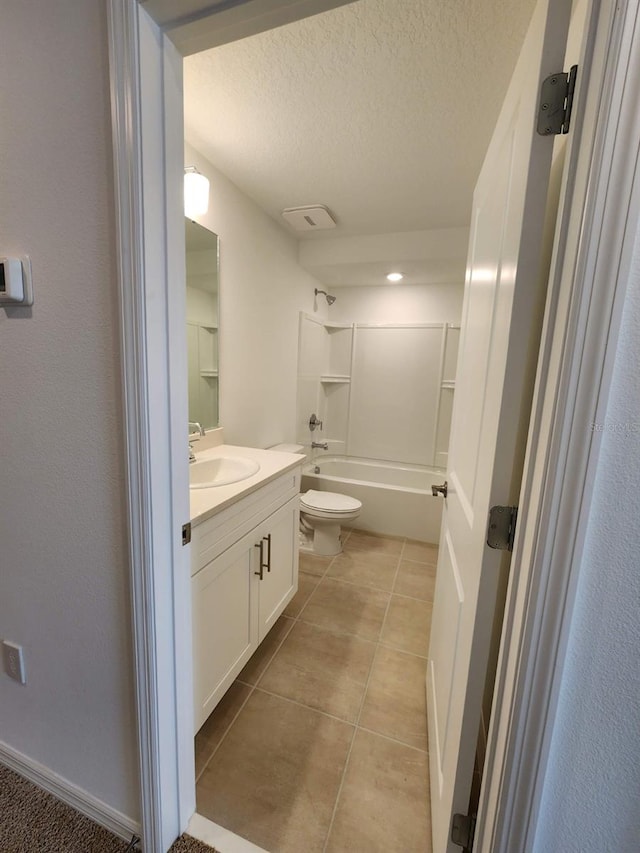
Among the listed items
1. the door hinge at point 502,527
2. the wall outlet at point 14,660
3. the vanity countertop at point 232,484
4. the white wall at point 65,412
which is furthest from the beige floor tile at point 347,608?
the door hinge at point 502,527

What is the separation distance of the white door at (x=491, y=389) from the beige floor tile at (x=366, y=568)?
3.78ft

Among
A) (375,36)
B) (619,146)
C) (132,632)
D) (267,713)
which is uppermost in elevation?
(375,36)

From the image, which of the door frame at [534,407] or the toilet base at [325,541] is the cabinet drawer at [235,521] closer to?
the door frame at [534,407]

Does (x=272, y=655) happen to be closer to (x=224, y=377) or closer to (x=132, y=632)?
(x=132, y=632)

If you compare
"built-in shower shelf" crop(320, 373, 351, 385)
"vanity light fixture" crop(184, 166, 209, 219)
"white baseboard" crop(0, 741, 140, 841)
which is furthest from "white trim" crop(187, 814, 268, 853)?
"built-in shower shelf" crop(320, 373, 351, 385)

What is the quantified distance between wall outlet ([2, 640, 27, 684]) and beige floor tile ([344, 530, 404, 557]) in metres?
2.02

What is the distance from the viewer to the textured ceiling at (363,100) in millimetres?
1079

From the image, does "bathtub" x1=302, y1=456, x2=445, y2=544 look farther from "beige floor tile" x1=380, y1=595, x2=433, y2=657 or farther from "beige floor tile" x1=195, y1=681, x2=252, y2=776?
"beige floor tile" x1=195, y1=681, x2=252, y2=776

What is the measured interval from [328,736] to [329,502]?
1445mm

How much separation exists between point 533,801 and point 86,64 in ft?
5.31

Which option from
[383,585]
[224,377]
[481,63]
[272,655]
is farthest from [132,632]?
[481,63]

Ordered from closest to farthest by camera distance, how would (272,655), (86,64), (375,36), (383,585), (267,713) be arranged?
(86,64) < (375,36) < (267,713) < (272,655) < (383,585)

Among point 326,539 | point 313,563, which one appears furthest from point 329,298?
point 313,563

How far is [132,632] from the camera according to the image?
2.77ft
